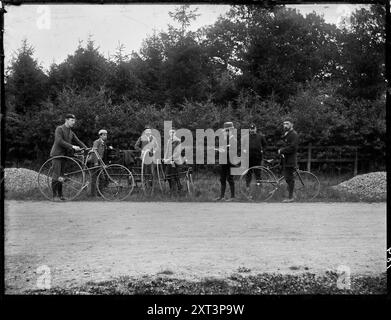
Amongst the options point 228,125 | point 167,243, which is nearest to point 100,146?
point 167,243

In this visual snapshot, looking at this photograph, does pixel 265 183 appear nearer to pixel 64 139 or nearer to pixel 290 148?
pixel 290 148

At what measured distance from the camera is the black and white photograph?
8.12 feet

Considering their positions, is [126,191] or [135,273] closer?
[135,273]

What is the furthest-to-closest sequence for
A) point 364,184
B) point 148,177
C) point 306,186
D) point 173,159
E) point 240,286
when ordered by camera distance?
point 306,186
point 148,177
point 364,184
point 173,159
point 240,286

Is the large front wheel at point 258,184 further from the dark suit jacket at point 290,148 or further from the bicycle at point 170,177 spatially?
the bicycle at point 170,177

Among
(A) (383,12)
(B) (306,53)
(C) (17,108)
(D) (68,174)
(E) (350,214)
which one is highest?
(B) (306,53)

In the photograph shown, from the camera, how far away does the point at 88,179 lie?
19.2ft

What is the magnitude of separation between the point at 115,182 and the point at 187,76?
310 cm

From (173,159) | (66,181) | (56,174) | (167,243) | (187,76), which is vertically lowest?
(167,243)

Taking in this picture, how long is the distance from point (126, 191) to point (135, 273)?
3.21 metres

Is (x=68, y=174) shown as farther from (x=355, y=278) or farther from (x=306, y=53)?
(x=355, y=278)

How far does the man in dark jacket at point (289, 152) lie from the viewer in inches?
263
